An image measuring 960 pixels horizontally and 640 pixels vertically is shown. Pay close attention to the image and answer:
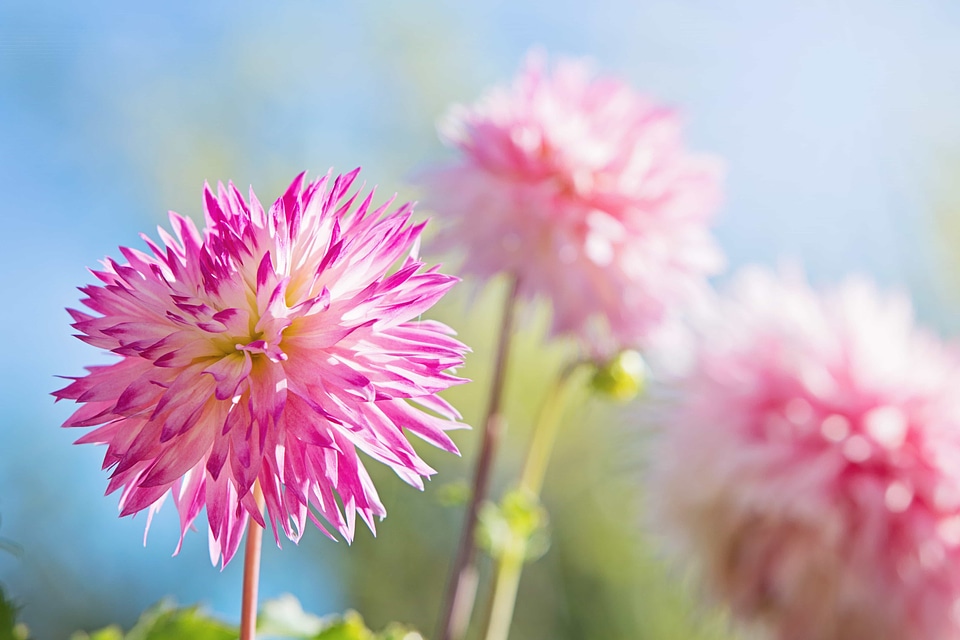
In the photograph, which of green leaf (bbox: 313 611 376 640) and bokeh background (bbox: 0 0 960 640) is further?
bokeh background (bbox: 0 0 960 640)

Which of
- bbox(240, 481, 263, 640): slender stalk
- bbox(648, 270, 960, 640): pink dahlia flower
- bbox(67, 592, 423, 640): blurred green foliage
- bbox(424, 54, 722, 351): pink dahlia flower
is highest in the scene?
bbox(424, 54, 722, 351): pink dahlia flower

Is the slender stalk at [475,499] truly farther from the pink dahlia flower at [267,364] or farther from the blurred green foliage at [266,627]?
the pink dahlia flower at [267,364]

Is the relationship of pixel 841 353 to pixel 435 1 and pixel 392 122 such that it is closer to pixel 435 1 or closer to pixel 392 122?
pixel 392 122

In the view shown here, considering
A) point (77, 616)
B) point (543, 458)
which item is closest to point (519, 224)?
point (543, 458)

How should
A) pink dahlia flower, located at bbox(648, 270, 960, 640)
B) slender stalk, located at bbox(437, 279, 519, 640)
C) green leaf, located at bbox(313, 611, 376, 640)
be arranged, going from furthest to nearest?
pink dahlia flower, located at bbox(648, 270, 960, 640) → slender stalk, located at bbox(437, 279, 519, 640) → green leaf, located at bbox(313, 611, 376, 640)

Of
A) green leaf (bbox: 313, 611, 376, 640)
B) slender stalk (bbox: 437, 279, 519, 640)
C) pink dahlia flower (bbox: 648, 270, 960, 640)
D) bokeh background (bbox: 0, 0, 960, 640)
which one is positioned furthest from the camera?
bokeh background (bbox: 0, 0, 960, 640)

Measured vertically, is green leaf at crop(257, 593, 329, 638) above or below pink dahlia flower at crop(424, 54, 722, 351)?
below

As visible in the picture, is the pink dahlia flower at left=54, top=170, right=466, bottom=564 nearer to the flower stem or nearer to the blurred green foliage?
the blurred green foliage

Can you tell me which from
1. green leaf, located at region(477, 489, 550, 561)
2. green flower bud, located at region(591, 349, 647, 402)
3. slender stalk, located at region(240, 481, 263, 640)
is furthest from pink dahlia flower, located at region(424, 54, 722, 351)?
slender stalk, located at region(240, 481, 263, 640)
